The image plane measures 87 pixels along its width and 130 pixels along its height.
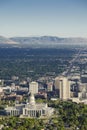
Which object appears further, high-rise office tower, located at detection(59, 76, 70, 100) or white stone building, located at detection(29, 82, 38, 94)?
white stone building, located at detection(29, 82, 38, 94)

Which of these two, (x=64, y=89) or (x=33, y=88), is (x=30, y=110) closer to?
(x=64, y=89)

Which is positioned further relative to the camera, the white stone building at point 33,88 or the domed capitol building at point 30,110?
the white stone building at point 33,88

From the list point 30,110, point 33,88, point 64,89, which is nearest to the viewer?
point 30,110

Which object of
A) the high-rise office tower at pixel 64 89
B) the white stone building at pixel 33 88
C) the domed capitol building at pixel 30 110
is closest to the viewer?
the domed capitol building at pixel 30 110

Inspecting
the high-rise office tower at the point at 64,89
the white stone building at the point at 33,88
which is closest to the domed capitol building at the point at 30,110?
the high-rise office tower at the point at 64,89

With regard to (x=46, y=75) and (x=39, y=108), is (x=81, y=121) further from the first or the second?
(x=46, y=75)

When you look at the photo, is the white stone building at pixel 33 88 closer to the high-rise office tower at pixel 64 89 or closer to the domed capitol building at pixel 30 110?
the high-rise office tower at pixel 64 89

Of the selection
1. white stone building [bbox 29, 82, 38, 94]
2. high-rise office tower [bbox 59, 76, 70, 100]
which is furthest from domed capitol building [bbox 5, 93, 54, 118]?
white stone building [bbox 29, 82, 38, 94]

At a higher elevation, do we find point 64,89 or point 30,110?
point 64,89

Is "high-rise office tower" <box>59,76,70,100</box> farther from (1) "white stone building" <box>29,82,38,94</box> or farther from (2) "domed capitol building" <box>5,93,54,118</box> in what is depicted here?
(2) "domed capitol building" <box>5,93,54,118</box>

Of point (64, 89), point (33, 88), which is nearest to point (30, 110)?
point (64, 89)
